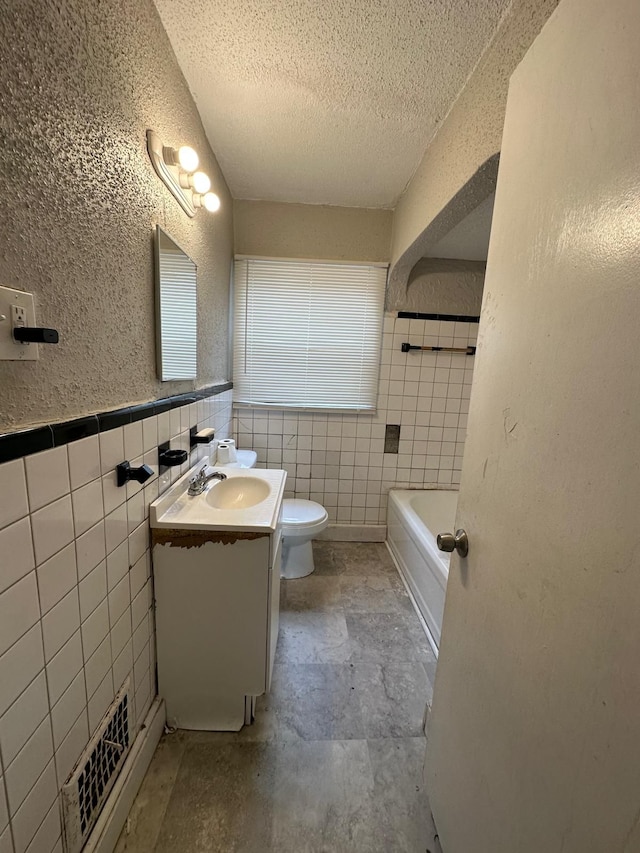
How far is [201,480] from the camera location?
1411 mm

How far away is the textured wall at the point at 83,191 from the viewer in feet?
1.87

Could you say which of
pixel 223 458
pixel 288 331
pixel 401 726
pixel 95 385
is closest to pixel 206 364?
pixel 223 458

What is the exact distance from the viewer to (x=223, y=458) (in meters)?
1.86

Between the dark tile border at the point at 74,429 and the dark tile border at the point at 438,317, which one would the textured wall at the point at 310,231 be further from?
the dark tile border at the point at 74,429

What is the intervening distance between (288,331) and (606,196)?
1984 millimetres

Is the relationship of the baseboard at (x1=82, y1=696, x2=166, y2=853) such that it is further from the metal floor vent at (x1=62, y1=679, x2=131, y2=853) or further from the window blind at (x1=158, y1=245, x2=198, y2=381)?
the window blind at (x1=158, y1=245, x2=198, y2=381)

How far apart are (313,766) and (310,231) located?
2639 mm

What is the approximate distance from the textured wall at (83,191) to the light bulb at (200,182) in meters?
0.12

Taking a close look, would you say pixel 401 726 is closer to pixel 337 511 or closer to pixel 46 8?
pixel 337 511

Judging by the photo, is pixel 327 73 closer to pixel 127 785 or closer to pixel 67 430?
pixel 67 430

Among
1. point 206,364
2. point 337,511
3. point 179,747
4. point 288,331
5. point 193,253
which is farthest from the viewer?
point 337,511

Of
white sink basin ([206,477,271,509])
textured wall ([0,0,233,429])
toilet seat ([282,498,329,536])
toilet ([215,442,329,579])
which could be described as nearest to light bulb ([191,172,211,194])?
textured wall ([0,0,233,429])

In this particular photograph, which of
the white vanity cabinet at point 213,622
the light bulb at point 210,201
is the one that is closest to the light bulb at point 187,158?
the light bulb at point 210,201

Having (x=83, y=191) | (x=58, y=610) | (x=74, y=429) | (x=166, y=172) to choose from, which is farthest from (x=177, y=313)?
(x=58, y=610)
